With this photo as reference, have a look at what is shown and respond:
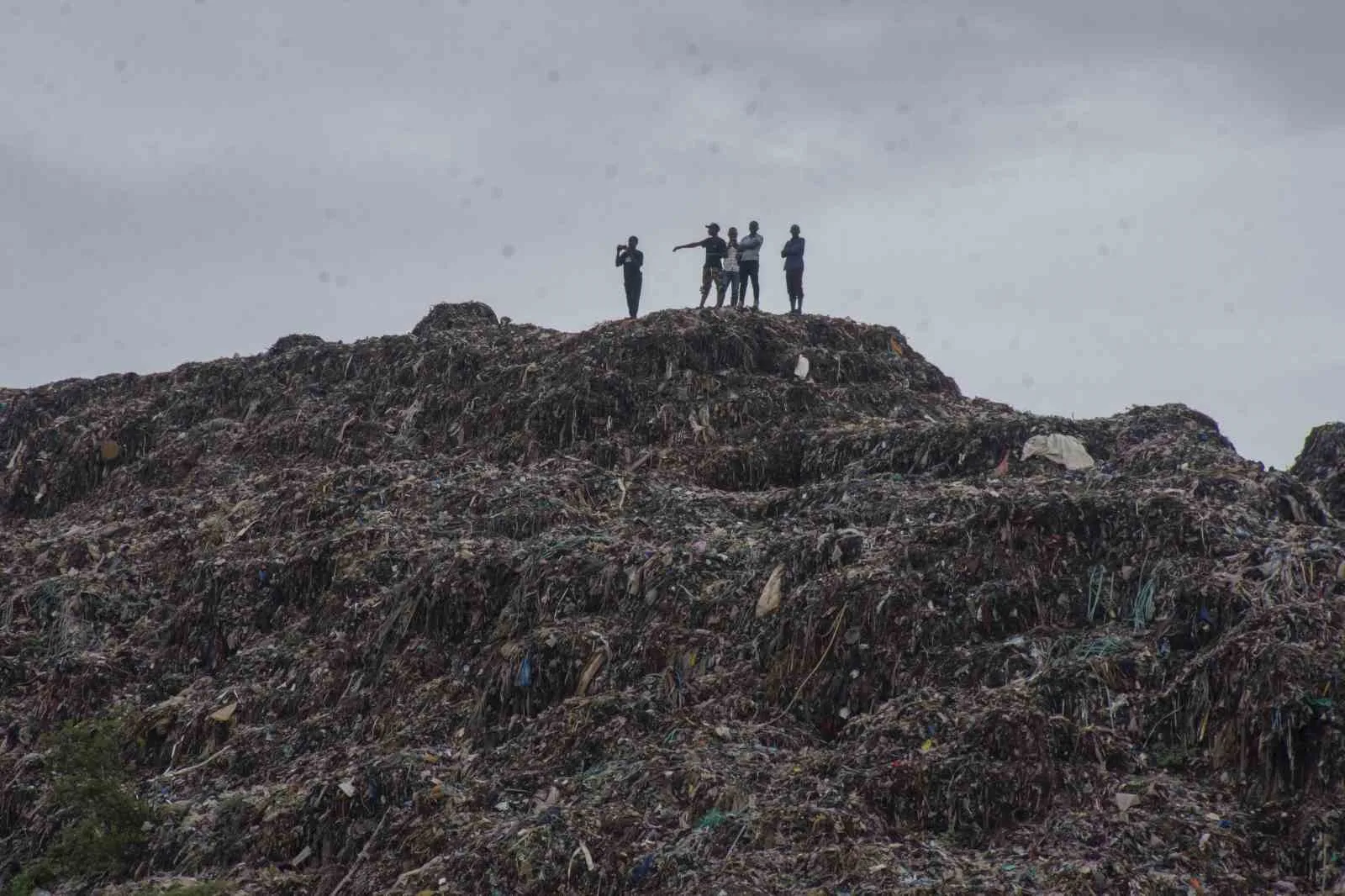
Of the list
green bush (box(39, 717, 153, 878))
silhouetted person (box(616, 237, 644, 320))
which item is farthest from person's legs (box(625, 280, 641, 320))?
green bush (box(39, 717, 153, 878))

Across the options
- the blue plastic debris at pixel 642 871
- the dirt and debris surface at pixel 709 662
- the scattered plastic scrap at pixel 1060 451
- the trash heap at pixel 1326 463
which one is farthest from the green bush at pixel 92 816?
the trash heap at pixel 1326 463

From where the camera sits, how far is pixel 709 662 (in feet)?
29.7

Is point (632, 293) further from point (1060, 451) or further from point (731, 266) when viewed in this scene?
point (1060, 451)

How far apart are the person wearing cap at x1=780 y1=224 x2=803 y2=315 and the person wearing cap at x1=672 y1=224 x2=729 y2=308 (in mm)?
825

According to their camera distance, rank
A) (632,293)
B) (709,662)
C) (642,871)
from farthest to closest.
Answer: (632,293), (709,662), (642,871)

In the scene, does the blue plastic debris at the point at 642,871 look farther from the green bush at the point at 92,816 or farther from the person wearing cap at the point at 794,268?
the person wearing cap at the point at 794,268

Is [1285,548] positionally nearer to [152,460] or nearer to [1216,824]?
[1216,824]

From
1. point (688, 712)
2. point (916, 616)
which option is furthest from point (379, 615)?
point (916, 616)

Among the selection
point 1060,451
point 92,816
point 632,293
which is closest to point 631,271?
point 632,293

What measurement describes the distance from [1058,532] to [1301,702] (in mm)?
2301

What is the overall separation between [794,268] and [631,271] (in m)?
2.12

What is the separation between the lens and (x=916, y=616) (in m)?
8.77

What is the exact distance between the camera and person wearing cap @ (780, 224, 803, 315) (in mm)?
17406

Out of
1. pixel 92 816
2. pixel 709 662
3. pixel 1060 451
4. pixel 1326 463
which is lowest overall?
pixel 92 816
